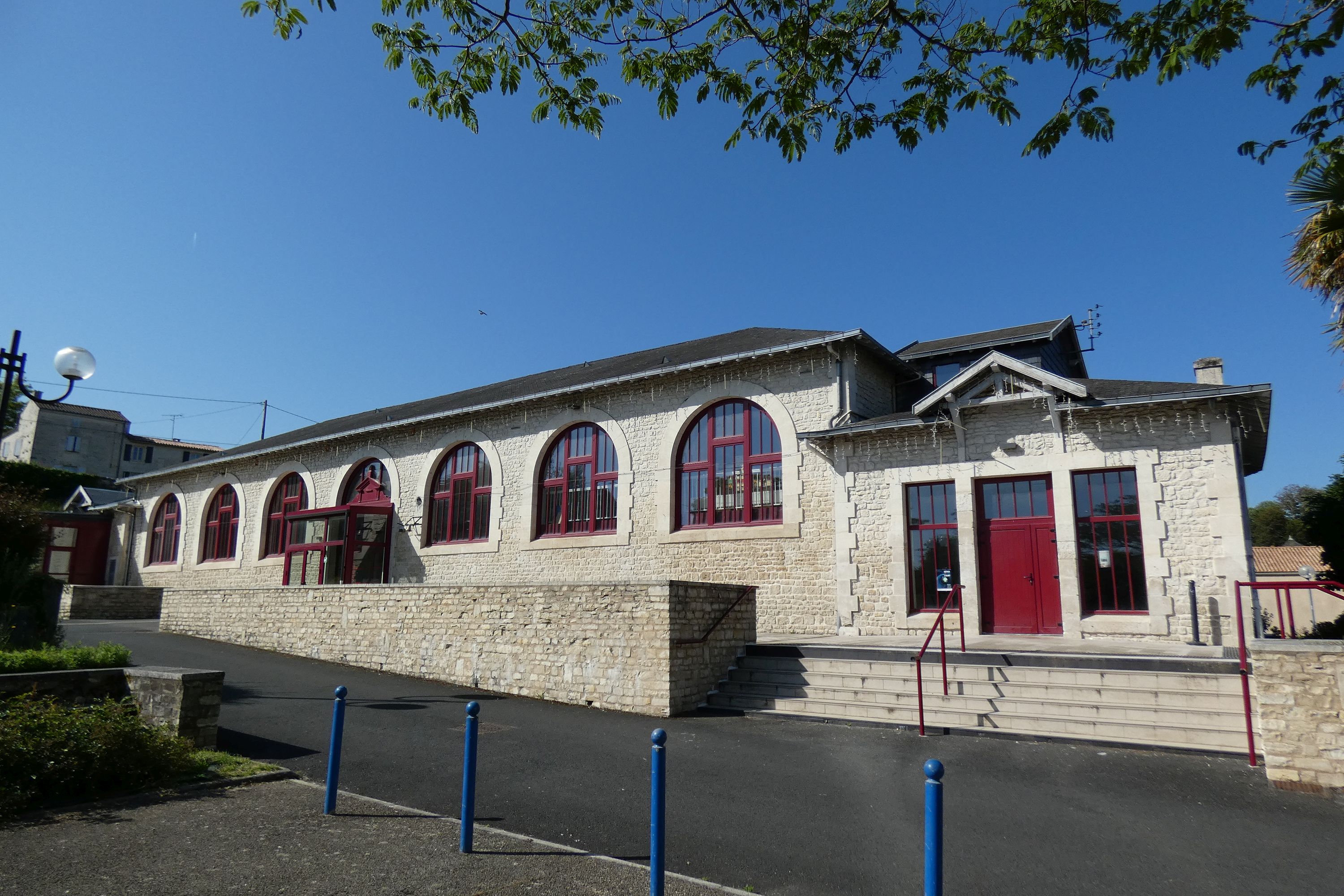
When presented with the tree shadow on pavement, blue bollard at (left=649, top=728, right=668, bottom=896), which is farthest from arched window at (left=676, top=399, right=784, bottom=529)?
blue bollard at (left=649, top=728, right=668, bottom=896)

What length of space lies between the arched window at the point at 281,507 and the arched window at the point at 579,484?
9.96 m

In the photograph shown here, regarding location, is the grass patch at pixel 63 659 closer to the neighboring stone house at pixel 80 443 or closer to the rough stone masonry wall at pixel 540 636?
the rough stone masonry wall at pixel 540 636

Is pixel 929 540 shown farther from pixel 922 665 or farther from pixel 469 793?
pixel 469 793

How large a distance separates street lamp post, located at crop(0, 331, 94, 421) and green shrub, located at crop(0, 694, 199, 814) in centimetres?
341

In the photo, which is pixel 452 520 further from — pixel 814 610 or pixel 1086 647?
pixel 1086 647

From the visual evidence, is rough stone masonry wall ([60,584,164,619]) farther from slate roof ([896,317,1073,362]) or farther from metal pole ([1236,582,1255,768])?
metal pole ([1236,582,1255,768])

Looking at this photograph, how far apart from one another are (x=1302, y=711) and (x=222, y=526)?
28696 mm

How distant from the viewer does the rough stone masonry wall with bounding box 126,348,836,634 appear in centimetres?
1403

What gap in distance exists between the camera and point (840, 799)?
6.17 m

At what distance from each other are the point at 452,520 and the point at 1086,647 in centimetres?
1441

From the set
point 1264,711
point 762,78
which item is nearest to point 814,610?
point 1264,711

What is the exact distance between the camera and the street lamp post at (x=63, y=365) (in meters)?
8.20

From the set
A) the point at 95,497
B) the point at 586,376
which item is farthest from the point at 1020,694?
the point at 95,497

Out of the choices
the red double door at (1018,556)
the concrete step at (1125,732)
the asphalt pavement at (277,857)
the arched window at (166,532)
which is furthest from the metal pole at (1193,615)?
the arched window at (166,532)
